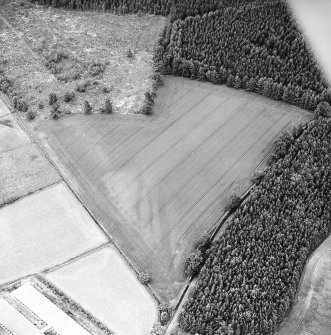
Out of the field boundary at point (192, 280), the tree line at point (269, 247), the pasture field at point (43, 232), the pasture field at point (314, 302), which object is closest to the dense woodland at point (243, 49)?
the tree line at point (269, 247)

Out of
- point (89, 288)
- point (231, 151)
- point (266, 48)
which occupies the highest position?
point (266, 48)

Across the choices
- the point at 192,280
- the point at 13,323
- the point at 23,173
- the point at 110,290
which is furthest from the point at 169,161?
the point at 13,323

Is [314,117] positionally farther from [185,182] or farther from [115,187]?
[115,187]

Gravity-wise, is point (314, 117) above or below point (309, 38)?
below

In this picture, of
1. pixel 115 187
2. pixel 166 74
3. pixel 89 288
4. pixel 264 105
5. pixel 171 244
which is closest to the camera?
pixel 89 288

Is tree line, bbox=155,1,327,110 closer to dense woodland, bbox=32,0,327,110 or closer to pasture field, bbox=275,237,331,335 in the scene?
dense woodland, bbox=32,0,327,110

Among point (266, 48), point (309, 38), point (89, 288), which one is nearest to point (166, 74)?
point (266, 48)

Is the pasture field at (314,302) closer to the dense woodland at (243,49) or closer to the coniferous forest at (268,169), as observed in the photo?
the coniferous forest at (268,169)
